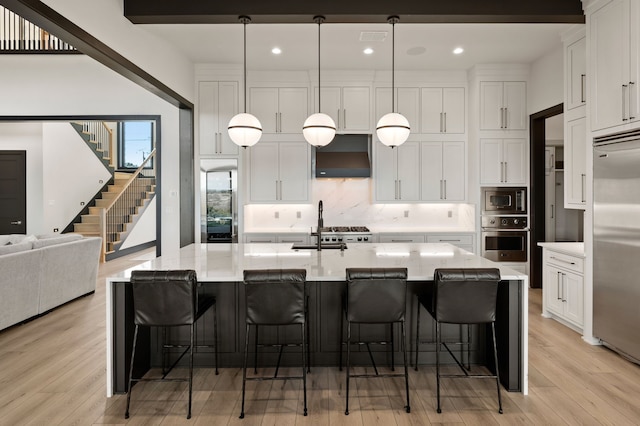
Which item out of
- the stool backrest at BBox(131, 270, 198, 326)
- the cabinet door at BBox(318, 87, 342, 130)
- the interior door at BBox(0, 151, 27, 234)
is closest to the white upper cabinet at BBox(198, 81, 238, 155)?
the cabinet door at BBox(318, 87, 342, 130)

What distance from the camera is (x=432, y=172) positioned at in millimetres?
5738

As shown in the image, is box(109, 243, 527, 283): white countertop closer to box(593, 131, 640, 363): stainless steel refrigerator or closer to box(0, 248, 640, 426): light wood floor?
box(0, 248, 640, 426): light wood floor

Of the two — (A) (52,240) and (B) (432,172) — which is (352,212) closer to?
(B) (432,172)

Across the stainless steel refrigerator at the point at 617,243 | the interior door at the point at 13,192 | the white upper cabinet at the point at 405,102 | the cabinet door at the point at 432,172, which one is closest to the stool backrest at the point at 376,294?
the stainless steel refrigerator at the point at 617,243

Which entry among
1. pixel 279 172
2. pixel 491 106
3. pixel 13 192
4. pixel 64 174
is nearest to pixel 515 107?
pixel 491 106

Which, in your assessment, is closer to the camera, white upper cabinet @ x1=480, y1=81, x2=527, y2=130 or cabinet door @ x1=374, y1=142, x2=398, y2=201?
white upper cabinet @ x1=480, y1=81, x2=527, y2=130

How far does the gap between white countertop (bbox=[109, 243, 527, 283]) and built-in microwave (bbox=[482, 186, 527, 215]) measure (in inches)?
81.9

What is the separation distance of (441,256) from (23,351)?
12.5 ft

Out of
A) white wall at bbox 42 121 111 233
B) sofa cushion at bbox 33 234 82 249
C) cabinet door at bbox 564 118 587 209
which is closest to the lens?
cabinet door at bbox 564 118 587 209

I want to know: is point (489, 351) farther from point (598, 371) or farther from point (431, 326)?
point (598, 371)

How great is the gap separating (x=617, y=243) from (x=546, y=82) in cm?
276

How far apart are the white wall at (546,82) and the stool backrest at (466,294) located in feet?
11.6

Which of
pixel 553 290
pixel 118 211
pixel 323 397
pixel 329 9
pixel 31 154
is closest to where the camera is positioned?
pixel 323 397

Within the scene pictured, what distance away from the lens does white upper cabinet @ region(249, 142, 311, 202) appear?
5.68 metres
